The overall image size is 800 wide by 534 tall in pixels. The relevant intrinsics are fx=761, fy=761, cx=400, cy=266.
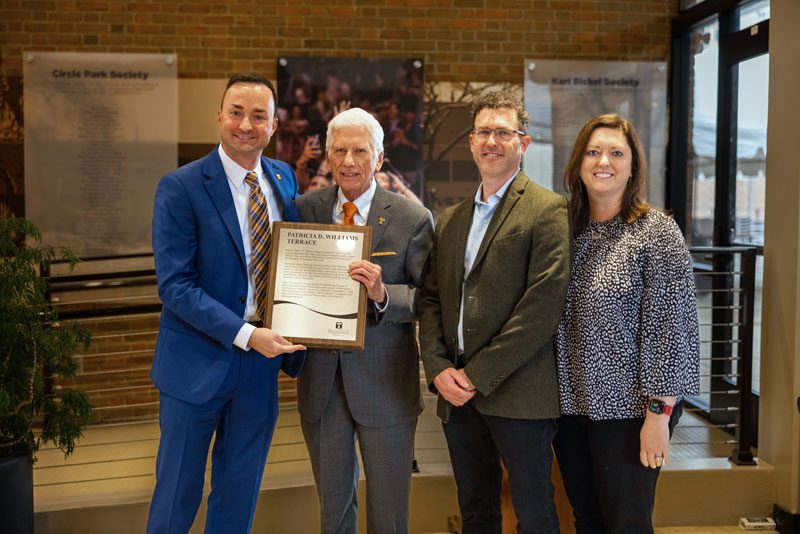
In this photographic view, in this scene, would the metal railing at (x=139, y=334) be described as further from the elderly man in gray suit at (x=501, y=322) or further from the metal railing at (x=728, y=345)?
the elderly man in gray suit at (x=501, y=322)

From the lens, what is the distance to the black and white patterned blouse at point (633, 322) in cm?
221

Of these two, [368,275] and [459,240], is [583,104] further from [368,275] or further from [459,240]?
[368,275]

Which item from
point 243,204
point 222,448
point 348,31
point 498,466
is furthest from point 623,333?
point 348,31

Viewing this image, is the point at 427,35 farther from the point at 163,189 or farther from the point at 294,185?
the point at 163,189

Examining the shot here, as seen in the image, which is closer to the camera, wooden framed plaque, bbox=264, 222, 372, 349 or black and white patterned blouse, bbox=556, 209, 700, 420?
black and white patterned blouse, bbox=556, 209, 700, 420

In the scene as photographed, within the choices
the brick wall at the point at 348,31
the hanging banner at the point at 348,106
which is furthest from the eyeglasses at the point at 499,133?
the brick wall at the point at 348,31

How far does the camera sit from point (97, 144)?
5137 mm

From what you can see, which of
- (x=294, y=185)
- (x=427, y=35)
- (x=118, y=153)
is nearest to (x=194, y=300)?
(x=294, y=185)

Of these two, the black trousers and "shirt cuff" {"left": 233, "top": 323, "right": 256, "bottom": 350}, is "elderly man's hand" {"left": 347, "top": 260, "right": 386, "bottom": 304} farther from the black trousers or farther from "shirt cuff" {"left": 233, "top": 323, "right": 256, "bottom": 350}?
the black trousers

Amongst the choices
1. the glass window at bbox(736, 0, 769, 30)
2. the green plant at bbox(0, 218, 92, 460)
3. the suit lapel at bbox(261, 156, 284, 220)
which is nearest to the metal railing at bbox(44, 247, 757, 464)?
the glass window at bbox(736, 0, 769, 30)

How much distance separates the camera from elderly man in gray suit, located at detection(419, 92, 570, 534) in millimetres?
2328

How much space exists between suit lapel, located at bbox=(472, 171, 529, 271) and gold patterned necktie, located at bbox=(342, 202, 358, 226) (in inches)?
16.8

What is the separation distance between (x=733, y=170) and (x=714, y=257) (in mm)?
584

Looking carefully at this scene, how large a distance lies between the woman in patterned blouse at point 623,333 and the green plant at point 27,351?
217 cm
